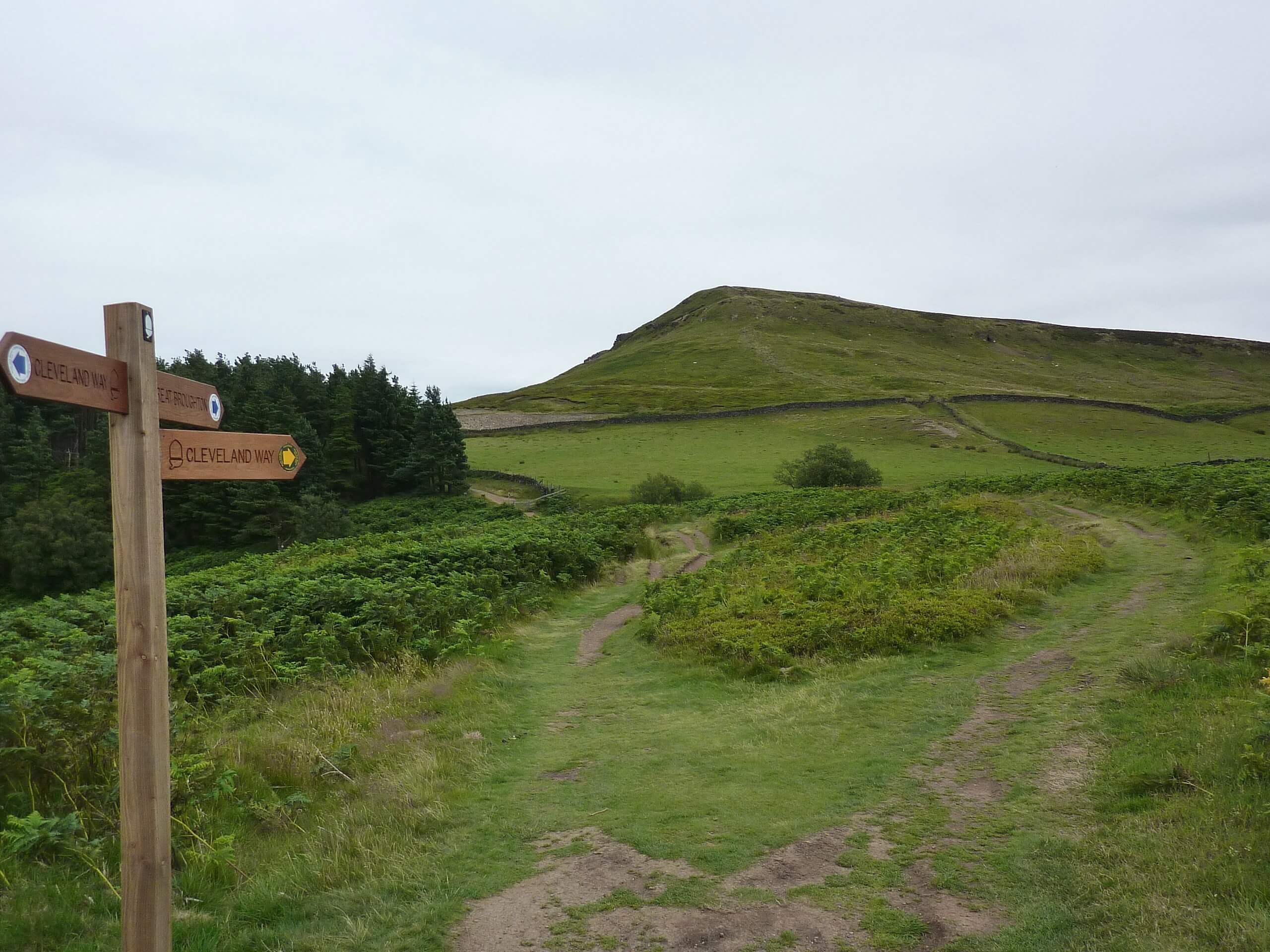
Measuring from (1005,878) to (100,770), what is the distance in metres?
8.08

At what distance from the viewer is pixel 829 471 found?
5522 centimetres

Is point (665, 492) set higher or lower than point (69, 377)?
lower

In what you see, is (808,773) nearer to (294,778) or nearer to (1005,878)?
(1005,878)

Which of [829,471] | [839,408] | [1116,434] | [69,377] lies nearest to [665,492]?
[829,471]

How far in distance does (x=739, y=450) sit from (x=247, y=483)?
42.9 m

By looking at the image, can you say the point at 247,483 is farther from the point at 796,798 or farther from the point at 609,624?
the point at 796,798

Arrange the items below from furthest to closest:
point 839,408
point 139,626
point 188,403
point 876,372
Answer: point 876,372, point 839,408, point 188,403, point 139,626

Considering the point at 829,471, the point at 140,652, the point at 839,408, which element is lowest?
the point at 140,652

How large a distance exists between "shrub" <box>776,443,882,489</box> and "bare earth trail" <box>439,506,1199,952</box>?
40.7 m

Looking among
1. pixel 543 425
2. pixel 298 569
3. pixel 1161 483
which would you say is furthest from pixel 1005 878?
pixel 543 425

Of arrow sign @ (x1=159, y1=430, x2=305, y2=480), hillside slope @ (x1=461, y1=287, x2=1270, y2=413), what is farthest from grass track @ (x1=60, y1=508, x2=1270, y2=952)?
hillside slope @ (x1=461, y1=287, x2=1270, y2=413)

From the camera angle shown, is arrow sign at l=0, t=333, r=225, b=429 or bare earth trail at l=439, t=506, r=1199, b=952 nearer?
arrow sign at l=0, t=333, r=225, b=429

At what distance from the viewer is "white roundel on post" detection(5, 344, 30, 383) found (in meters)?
4.07

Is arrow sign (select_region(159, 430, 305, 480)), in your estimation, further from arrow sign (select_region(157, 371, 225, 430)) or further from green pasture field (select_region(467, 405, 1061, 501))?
green pasture field (select_region(467, 405, 1061, 501))
